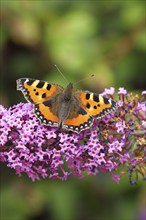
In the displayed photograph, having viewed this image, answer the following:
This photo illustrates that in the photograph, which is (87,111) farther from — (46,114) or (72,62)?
(72,62)

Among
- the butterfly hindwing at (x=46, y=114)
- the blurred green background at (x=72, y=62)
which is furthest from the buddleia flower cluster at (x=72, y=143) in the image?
the blurred green background at (x=72, y=62)

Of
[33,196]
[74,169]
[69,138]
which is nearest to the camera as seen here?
[69,138]

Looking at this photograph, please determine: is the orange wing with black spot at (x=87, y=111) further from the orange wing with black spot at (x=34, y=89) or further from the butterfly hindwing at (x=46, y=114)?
the orange wing with black spot at (x=34, y=89)

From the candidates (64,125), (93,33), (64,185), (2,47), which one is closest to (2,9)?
(2,47)

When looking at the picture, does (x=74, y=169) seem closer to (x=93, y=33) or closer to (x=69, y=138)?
(x=69, y=138)

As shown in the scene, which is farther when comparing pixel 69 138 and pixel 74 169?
pixel 74 169

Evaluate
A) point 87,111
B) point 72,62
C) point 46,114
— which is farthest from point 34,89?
point 72,62

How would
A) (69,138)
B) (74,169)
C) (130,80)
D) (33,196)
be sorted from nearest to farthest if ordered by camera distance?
(69,138) < (74,169) < (33,196) < (130,80)
